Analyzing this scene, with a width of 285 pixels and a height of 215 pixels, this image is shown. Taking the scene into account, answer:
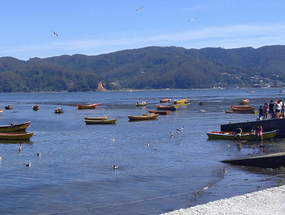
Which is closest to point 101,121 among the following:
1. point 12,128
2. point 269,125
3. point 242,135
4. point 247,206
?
point 12,128

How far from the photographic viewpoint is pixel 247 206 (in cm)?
1515

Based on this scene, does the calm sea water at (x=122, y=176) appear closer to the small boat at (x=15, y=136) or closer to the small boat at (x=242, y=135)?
the small boat at (x=242, y=135)

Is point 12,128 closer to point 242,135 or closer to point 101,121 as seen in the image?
point 101,121

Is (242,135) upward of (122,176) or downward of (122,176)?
upward

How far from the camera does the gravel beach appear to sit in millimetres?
14445

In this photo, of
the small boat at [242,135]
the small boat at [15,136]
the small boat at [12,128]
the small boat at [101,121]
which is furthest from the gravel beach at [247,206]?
the small boat at [101,121]

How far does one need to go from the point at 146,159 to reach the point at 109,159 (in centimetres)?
275

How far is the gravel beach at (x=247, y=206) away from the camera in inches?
569

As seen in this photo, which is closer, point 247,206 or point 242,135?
point 247,206

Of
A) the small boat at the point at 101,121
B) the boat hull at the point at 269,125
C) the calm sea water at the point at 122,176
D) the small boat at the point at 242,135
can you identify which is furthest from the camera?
the small boat at the point at 101,121

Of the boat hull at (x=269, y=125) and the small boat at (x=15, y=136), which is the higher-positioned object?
the boat hull at (x=269, y=125)

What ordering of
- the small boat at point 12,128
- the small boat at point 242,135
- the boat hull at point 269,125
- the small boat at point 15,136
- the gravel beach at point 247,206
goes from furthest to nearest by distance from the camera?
1. the small boat at point 12,128
2. the small boat at point 15,136
3. the boat hull at point 269,125
4. the small boat at point 242,135
5. the gravel beach at point 247,206

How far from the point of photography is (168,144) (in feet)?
118

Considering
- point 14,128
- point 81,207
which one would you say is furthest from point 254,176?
point 14,128
